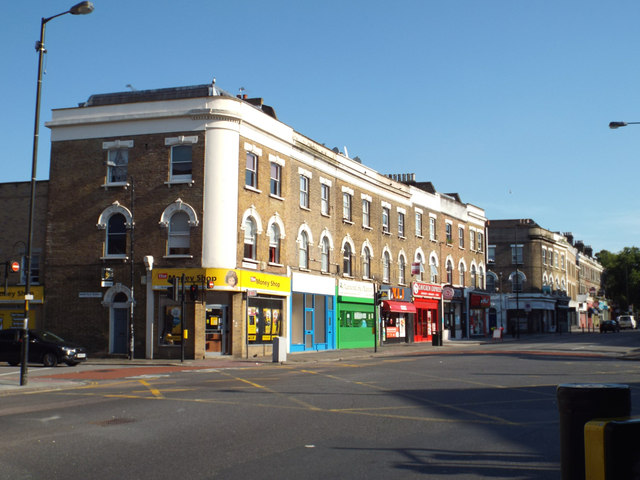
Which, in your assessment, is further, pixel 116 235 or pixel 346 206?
pixel 346 206

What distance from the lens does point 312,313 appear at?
38.1m

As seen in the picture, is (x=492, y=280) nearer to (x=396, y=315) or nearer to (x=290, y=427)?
(x=396, y=315)

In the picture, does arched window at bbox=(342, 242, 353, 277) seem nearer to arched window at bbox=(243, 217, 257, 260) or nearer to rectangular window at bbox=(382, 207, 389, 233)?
rectangular window at bbox=(382, 207, 389, 233)

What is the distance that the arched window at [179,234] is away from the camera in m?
31.2

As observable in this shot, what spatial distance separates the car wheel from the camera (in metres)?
26.4

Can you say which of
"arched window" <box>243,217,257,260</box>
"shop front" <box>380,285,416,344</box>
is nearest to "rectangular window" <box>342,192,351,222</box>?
"shop front" <box>380,285,416,344</box>

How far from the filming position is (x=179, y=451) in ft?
29.1

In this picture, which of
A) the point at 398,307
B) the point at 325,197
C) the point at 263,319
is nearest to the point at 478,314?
the point at 398,307

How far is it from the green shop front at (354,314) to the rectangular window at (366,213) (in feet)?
12.7

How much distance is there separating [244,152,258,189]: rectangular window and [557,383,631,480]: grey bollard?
28.6 m

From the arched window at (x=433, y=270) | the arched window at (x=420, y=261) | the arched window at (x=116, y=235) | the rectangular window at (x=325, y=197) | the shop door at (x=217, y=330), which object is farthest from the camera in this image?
the arched window at (x=433, y=270)

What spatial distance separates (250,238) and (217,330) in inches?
185

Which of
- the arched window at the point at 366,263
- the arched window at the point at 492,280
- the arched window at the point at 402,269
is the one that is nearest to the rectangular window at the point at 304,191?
the arched window at the point at 366,263

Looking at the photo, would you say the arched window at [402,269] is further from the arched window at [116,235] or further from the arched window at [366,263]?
the arched window at [116,235]
